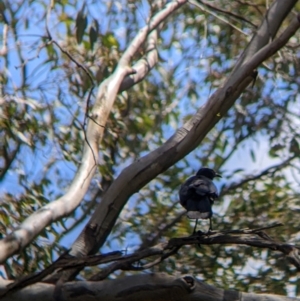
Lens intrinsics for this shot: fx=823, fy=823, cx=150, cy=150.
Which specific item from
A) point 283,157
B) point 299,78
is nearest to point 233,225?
point 283,157

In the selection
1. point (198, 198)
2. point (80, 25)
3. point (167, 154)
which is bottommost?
point (198, 198)

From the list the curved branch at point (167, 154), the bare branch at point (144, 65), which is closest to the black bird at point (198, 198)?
the curved branch at point (167, 154)

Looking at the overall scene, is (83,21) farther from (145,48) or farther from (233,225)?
(233,225)

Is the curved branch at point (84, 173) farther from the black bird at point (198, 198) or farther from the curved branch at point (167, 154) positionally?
the black bird at point (198, 198)

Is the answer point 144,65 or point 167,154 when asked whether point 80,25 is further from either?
point 167,154

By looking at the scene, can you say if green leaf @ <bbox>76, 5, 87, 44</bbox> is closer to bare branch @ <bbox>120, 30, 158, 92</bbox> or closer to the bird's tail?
bare branch @ <bbox>120, 30, 158, 92</bbox>

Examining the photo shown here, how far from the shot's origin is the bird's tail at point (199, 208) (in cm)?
588

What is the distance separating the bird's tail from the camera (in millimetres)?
5879

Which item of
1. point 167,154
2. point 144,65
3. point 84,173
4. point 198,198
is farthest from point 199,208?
point 144,65

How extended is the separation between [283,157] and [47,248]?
155 inches

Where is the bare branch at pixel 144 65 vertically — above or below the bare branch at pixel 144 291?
above

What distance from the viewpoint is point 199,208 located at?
5969 mm

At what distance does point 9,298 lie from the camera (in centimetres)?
545

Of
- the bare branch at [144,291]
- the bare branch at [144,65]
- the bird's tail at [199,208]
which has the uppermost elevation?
the bare branch at [144,65]
